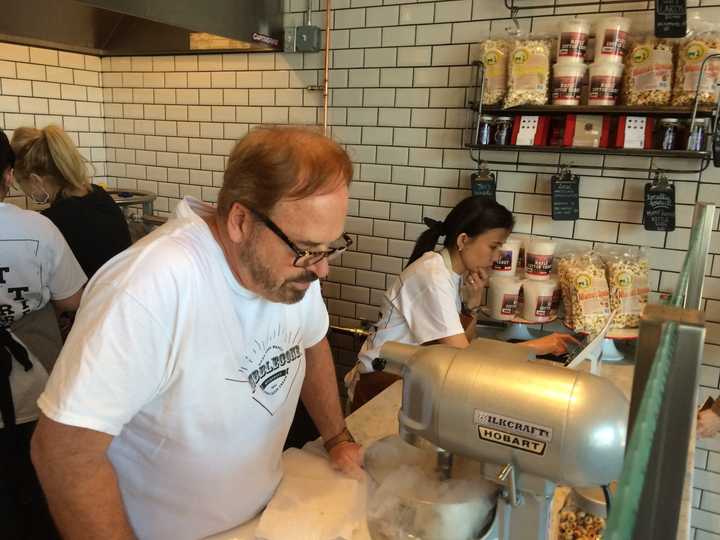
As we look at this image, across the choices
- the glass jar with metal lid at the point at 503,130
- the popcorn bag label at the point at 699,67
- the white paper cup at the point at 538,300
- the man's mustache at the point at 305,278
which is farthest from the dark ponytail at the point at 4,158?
the popcorn bag label at the point at 699,67

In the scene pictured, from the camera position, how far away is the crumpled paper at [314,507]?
1.14 m

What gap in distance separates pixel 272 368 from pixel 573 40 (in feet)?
6.10

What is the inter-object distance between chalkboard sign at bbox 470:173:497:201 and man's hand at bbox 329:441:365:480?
61.6 inches

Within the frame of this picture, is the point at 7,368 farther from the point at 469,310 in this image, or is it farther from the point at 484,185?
the point at 484,185

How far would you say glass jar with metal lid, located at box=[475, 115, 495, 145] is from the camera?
8.63 feet

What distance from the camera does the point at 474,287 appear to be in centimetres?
260

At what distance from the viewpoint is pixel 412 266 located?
2.37 m

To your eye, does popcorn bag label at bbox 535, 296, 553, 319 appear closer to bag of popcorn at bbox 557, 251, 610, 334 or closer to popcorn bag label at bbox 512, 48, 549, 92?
bag of popcorn at bbox 557, 251, 610, 334

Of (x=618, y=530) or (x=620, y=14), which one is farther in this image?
(x=620, y=14)

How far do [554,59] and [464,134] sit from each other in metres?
0.52

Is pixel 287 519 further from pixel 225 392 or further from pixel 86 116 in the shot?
pixel 86 116

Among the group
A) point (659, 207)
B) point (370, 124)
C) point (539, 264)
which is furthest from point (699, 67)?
point (370, 124)

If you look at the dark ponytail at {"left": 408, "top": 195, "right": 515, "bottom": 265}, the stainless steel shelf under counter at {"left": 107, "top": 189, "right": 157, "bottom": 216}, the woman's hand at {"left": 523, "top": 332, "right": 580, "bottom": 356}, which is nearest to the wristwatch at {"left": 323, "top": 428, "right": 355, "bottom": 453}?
the woman's hand at {"left": 523, "top": 332, "right": 580, "bottom": 356}

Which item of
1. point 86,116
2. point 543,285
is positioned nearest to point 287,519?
point 543,285
